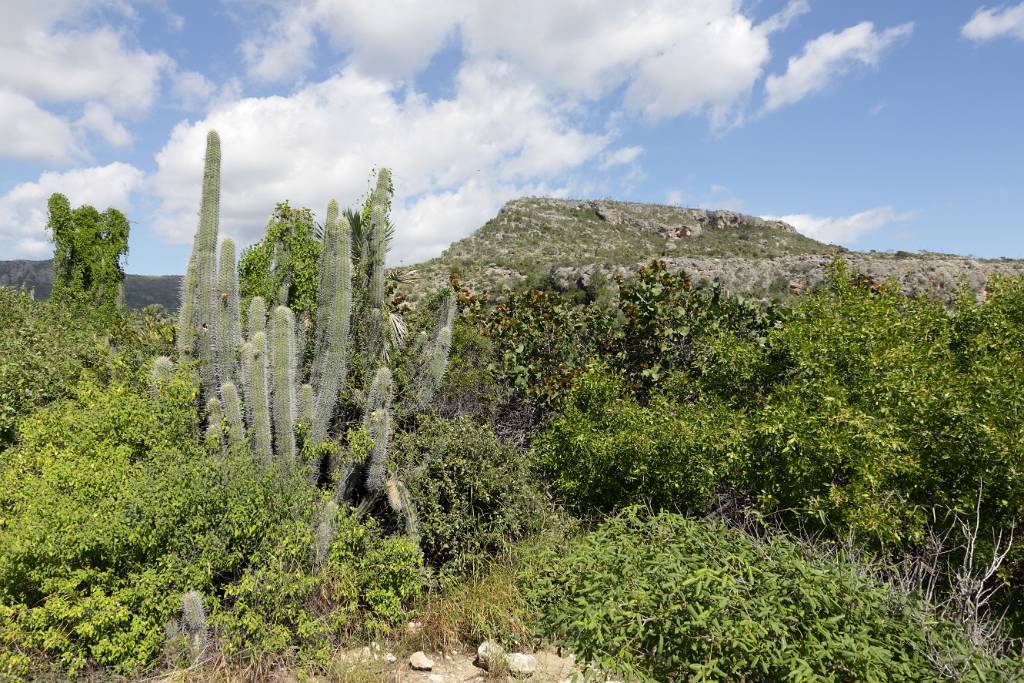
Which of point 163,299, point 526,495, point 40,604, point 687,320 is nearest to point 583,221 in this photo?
point 687,320

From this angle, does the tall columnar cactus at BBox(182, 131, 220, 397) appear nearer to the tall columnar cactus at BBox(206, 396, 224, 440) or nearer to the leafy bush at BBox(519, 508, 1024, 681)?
the tall columnar cactus at BBox(206, 396, 224, 440)

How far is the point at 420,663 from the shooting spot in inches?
222

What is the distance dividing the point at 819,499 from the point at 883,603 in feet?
4.45

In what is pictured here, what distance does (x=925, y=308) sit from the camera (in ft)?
24.4

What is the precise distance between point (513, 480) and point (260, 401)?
324 cm

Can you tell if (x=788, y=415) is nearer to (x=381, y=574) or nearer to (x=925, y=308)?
(x=925, y=308)

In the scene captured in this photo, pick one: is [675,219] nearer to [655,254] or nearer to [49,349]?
[655,254]

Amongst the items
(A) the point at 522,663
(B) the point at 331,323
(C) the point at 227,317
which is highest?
(C) the point at 227,317

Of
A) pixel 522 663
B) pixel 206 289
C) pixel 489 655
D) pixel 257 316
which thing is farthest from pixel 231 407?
pixel 522 663

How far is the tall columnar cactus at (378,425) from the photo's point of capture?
24.1 feet

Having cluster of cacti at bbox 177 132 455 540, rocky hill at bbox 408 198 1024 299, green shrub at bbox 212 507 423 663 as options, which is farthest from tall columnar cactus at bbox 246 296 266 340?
rocky hill at bbox 408 198 1024 299

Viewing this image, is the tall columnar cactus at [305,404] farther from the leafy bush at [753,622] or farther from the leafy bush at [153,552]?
the leafy bush at [753,622]

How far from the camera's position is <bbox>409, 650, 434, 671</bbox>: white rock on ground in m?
5.63

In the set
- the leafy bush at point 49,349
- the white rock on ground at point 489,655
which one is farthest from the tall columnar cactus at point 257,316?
the white rock on ground at point 489,655
